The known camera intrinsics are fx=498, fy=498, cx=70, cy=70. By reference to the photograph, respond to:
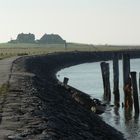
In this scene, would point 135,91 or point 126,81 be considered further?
point 126,81

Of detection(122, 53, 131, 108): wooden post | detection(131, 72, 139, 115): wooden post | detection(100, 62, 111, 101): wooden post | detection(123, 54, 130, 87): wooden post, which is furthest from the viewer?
detection(100, 62, 111, 101): wooden post

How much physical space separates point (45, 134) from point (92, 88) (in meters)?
31.7

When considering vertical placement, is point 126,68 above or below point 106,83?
above

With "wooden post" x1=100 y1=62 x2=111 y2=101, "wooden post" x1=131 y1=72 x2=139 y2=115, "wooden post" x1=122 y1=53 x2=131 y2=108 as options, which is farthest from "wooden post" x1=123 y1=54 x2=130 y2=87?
"wooden post" x1=100 y1=62 x2=111 y2=101

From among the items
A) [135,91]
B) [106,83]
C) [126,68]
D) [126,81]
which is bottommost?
[106,83]

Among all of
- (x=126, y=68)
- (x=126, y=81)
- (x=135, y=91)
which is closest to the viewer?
(x=135, y=91)

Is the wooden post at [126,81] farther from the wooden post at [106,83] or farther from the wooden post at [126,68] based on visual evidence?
the wooden post at [106,83]

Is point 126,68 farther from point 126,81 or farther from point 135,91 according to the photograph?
point 135,91

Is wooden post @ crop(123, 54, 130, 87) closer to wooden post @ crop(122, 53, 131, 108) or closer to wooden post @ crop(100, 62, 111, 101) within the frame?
wooden post @ crop(122, 53, 131, 108)

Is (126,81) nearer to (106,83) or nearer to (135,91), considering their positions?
(135,91)

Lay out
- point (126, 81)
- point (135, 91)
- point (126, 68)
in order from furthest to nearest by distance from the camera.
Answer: point (126, 68)
point (126, 81)
point (135, 91)

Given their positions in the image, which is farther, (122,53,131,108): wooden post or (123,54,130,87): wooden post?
(123,54,130,87): wooden post

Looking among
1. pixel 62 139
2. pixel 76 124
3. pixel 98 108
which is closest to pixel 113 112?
pixel 98 108

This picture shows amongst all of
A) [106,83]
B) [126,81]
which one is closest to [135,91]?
[126,81]
